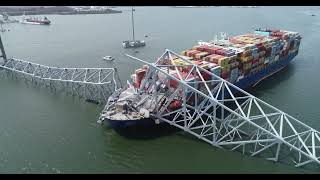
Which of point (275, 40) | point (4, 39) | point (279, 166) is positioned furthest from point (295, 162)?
point (4, 39)

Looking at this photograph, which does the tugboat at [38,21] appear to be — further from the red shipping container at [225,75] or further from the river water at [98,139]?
the red shipping container at [225,75]

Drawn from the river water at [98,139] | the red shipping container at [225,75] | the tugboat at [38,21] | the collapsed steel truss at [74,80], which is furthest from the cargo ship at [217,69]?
the tugboat at [38,21]

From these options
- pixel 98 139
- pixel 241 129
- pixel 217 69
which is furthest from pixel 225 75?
pixel 98 139

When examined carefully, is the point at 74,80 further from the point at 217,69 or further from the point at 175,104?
the point at 217,69

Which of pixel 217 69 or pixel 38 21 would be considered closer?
pixel 217 69

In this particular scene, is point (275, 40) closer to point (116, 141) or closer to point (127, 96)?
point (127, 96)
